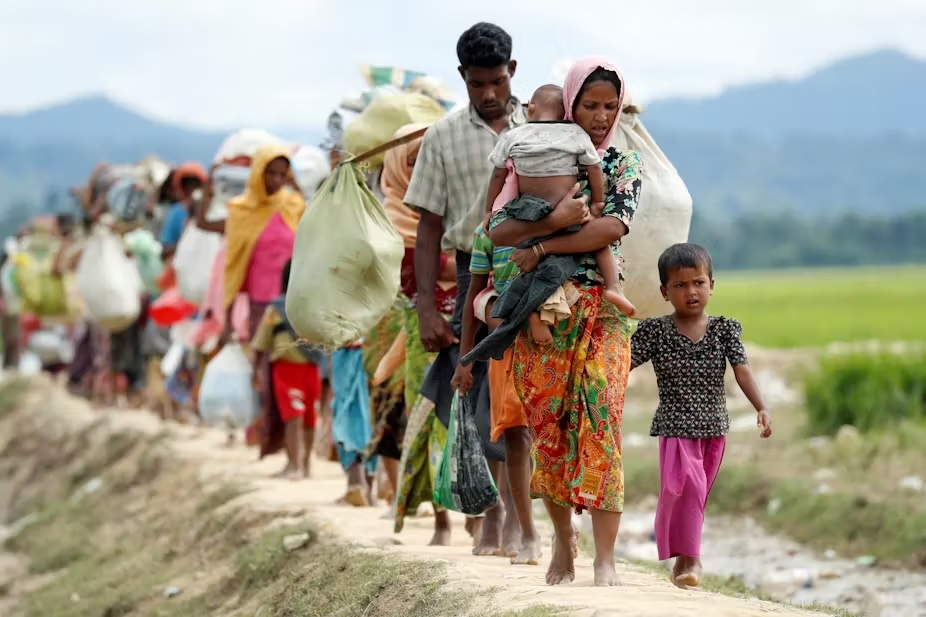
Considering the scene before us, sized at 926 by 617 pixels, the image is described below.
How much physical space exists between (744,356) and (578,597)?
3.77 feet

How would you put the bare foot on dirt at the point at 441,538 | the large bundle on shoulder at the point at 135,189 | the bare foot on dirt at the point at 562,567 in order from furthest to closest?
the large bundle on shoulder at the point at 135,189 < the bare foot on dirt at the point at 441,538 < the bare foot on dirt at the point at 562,567

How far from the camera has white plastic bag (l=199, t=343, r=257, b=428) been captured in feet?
36.5

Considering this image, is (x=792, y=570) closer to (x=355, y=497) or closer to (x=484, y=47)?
(x=355, y=497)

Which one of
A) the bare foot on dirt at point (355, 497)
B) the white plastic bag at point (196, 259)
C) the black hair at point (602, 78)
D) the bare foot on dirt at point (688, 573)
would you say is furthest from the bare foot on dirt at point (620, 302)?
the white plastic bag at point (196, 259)

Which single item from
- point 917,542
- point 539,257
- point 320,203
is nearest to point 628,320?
point 539,257

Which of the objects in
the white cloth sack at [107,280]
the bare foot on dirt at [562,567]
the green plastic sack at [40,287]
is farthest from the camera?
the green plastic sack at [40,287]

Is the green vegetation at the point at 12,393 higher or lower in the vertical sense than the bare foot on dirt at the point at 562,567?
lower

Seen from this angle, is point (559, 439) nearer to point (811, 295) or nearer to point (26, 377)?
point (26, 377)

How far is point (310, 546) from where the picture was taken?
305 inches

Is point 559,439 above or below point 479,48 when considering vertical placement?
below

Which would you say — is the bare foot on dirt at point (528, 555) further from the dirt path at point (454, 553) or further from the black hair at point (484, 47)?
the black hair at point (484, 47)

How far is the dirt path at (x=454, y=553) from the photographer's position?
4871 millimetres

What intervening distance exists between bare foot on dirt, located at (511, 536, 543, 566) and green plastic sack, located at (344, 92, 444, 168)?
256cm

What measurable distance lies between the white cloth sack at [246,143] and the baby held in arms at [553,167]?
648 cm
